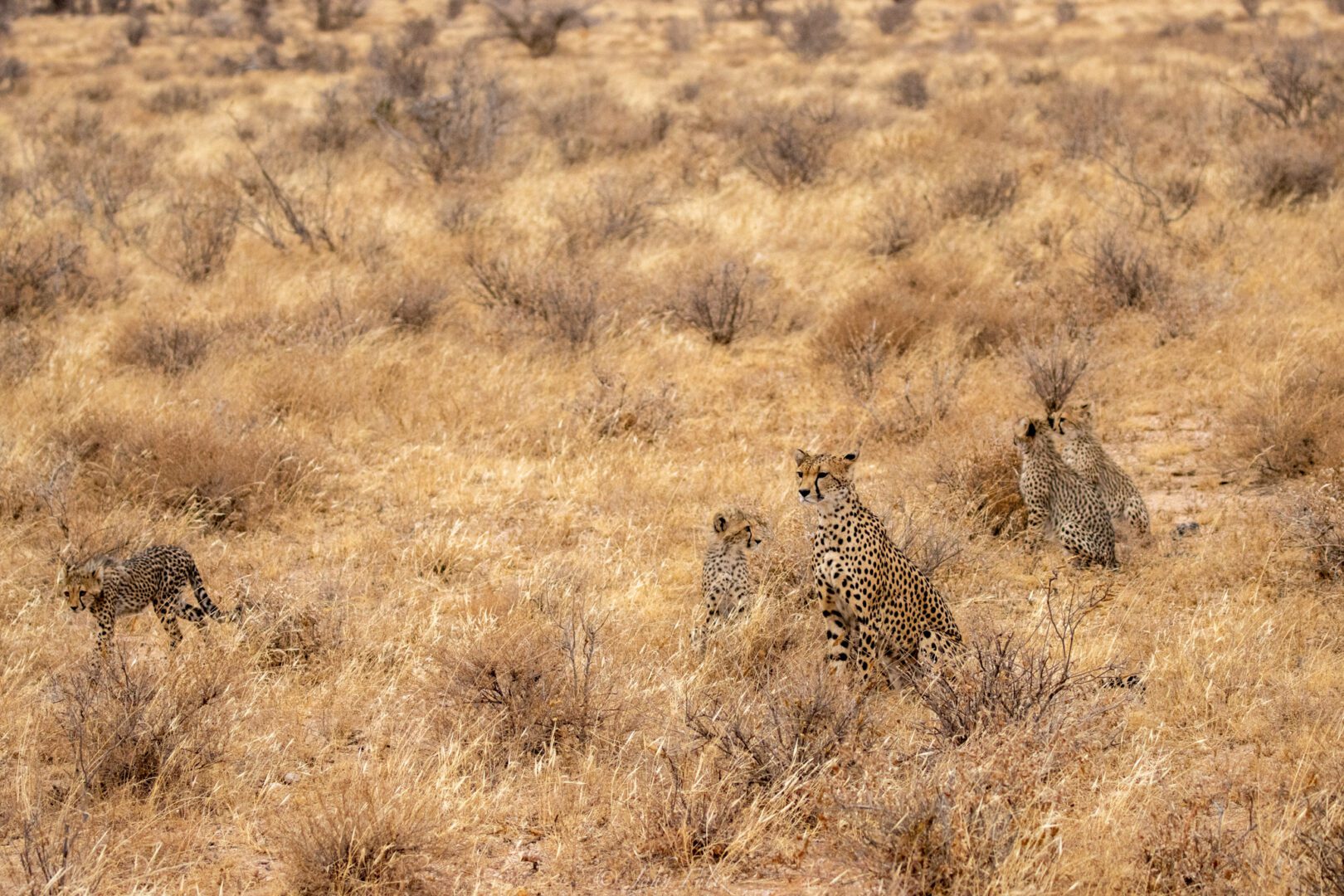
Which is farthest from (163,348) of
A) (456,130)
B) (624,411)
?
(456,130)

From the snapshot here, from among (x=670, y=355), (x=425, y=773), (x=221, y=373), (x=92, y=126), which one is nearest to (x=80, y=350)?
(x=221, y=373)

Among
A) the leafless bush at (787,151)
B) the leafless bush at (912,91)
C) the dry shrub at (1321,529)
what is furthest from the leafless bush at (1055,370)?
the leafless bush at (912,91)

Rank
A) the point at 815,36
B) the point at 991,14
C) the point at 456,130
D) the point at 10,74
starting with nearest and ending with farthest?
1. the point at 456,130
2. the point at 10,74
3. the point at 815,36
4. the point at 991,14

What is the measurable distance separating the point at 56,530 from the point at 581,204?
5.99 m

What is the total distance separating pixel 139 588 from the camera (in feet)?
16.1

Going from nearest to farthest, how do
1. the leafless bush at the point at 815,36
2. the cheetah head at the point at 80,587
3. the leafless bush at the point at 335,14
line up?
the cheetah head at the point at 80,587
the leafless bush at the point at 815,36
the leafless bush at the point at 335,14

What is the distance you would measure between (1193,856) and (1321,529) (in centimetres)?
252

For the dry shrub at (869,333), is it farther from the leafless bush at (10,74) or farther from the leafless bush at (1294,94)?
the leafless bush at (10,74)

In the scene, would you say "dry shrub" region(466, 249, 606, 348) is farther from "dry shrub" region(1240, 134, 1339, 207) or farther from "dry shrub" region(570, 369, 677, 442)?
"dry shrub" region(1240, 134, 1339, 207)

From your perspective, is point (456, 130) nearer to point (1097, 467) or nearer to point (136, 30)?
point (1097, 467)

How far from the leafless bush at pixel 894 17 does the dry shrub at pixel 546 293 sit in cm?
2307

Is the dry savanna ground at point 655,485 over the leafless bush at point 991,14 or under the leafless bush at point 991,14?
over

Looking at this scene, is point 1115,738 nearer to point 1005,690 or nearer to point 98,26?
point 1005,690

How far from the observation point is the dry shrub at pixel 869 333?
7750mm
